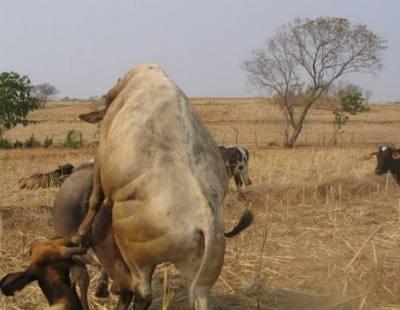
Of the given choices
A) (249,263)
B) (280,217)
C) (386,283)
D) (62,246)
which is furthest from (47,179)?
(62,246)

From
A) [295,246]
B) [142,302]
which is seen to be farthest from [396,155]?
[142,302]

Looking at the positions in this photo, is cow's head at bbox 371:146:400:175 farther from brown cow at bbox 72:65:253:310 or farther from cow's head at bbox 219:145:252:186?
brown cow at bbox 72:65:253:310

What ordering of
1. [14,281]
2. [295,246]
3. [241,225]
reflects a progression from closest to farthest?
[14,281], [241,225], [295,246]

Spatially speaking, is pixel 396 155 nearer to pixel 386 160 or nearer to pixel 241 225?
pixel 386 160

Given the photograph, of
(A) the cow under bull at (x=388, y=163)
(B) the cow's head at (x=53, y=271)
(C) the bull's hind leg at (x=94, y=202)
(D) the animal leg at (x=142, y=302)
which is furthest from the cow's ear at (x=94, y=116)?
(A) the cow under bull at (x=388, y=163)

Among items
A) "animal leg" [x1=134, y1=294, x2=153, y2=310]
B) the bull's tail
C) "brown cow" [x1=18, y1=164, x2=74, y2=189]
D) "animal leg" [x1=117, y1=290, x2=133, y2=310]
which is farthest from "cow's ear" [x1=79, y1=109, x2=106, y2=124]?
"brown cow" [x1=18, y1=164, x2=74, y2=189]

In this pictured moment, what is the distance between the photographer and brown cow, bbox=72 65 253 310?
3.93 meters

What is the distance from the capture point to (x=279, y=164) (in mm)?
20562

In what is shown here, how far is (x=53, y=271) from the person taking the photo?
14.8 ft

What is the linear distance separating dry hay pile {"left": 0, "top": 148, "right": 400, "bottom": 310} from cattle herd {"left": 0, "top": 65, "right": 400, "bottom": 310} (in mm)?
749

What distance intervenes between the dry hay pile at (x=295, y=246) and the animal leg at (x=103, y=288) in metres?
0.09

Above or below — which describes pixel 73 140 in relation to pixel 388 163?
below

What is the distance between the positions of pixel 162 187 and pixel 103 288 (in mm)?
3047

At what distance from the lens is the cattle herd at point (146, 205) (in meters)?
3.95
